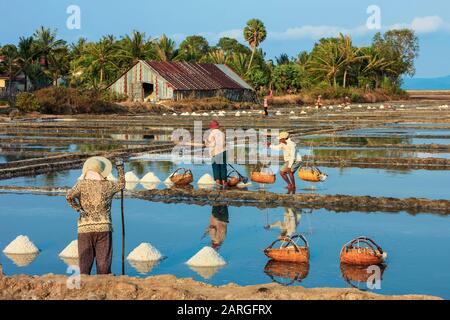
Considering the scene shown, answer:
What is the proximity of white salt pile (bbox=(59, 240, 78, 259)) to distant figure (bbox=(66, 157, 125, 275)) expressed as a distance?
143 cm

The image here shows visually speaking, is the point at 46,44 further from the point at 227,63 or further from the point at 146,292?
the point at 146,292

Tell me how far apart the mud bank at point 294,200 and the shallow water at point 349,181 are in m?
0.96

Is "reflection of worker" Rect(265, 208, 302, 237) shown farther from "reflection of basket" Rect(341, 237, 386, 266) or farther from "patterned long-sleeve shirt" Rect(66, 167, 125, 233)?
"patterned long-sleeve shirt" Rect(66, 167, 125, 233)

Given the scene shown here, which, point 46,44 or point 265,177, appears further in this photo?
point 46,44

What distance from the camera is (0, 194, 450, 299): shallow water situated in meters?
7.72

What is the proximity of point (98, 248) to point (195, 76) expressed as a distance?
5351 centimetres

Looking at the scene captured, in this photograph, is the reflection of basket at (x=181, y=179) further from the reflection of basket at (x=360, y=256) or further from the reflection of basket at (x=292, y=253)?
the reflection of basket at (x=360, y=256)

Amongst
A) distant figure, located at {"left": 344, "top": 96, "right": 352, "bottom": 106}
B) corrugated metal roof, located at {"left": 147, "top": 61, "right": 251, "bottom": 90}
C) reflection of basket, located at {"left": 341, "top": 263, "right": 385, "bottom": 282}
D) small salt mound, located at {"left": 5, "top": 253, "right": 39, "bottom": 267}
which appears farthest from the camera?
distant figure, located at {"left": 344, "top": 96, "right": 352, "bottom": 106}

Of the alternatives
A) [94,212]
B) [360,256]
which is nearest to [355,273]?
[360,256]

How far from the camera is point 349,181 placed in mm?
15352

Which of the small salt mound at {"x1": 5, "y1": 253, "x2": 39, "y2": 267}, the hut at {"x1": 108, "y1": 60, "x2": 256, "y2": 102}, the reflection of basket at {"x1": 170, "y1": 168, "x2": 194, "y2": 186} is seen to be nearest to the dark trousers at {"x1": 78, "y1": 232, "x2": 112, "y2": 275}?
the small salt mound at {"x1": 5, "y1": 253, "x2": 39, "y2": 267}
